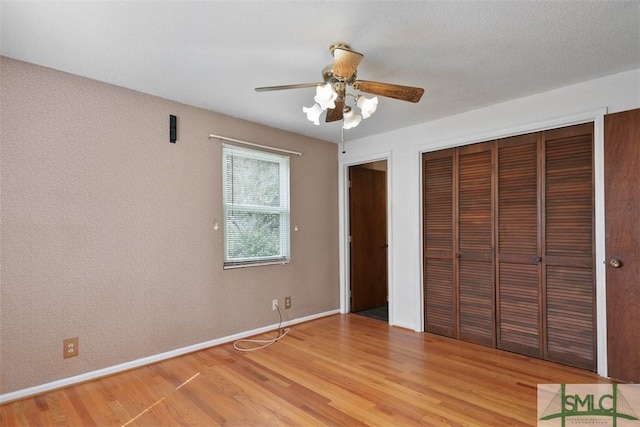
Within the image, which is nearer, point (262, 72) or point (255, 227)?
point (262, 72)

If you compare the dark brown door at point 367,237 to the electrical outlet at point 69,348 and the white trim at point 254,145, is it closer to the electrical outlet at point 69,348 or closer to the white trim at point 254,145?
the white trim at point 254,145

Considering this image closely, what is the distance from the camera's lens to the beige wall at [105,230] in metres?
2.32

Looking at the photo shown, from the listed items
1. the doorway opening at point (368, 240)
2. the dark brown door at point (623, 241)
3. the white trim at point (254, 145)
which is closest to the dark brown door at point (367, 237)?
the doorway opening at point (368, 240)

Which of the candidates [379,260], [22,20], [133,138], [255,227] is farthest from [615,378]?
[22,20]

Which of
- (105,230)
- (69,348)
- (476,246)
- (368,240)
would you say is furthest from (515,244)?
(69,348)

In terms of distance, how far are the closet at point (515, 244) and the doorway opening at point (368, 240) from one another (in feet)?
3.71

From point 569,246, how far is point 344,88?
88.5 inches

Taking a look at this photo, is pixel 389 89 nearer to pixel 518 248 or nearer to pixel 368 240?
pixel 518 248

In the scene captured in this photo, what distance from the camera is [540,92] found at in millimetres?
2938

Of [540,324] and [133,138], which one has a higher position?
[133,138]

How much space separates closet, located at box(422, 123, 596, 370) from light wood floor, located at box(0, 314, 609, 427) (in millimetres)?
277

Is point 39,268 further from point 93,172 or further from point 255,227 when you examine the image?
point 255,227

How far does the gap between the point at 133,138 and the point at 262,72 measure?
4.01 ft

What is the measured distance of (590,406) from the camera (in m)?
2.23
